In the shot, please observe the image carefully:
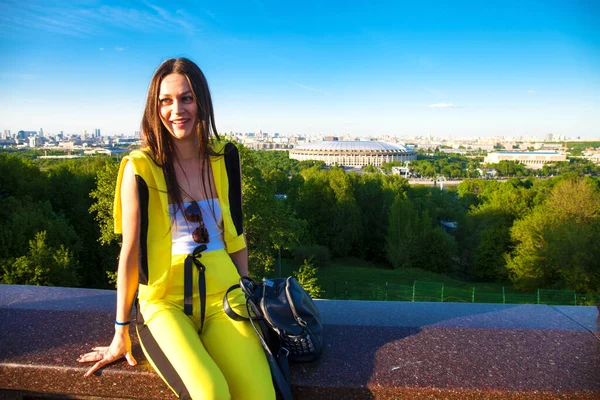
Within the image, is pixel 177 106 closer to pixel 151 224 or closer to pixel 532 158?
pixel 151 224

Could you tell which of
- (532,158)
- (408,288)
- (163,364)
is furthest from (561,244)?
(532,158)

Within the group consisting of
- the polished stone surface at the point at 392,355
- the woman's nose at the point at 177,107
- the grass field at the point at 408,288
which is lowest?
the grass field at the point at 408,288

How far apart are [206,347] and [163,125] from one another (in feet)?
4.00

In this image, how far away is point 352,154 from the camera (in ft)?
325

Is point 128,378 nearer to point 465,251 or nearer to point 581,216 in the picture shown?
point 581,216

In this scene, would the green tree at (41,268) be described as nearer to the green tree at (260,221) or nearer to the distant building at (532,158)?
the green tree at (260,221)

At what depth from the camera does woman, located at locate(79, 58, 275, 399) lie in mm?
1942

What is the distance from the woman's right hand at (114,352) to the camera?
2094 mm

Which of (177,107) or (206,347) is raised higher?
(177,107)

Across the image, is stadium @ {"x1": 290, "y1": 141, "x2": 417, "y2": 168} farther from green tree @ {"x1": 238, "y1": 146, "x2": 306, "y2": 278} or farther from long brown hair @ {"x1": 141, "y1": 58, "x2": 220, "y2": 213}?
long brown hair @ {"x1": 141, "y1": 58, "x2": 220, "y2": 213}

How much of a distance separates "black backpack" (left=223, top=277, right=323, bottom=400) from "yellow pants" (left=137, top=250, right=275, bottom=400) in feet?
0.17

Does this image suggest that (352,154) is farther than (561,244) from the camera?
Yes

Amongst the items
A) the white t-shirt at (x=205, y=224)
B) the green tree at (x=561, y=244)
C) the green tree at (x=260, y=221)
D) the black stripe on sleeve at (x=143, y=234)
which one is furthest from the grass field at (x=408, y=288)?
the black stripe on sleeve at (x=143, y=234)

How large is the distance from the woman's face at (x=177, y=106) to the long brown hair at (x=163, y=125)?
2cm
